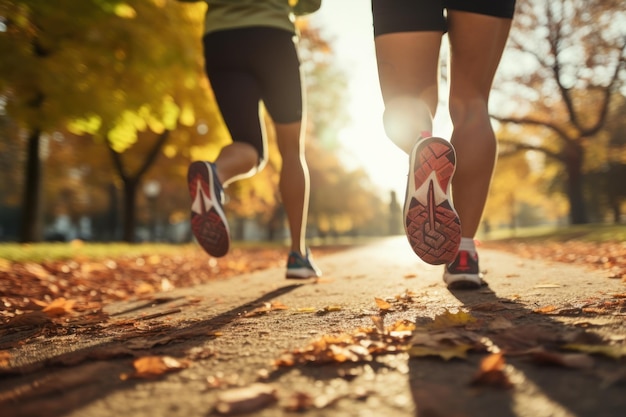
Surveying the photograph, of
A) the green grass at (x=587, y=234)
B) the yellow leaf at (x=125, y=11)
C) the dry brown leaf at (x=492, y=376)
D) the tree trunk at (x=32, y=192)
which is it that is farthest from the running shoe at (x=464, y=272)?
the tree trunk at (x=32, y=192)

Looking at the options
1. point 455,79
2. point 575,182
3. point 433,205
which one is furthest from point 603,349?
point 575,182

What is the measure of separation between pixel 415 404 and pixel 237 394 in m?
0.37

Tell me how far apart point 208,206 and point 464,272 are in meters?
1.36

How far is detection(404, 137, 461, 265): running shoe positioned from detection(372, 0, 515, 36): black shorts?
2.09 ft

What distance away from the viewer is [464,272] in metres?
2.51

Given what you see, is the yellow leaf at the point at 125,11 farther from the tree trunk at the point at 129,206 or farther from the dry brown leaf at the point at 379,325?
the tree trunk at the point at 129,206

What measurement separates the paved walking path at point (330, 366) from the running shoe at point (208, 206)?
488 millimetres

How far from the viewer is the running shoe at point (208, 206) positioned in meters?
2.65

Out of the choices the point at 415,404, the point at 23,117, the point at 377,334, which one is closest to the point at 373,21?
the point at 377,334

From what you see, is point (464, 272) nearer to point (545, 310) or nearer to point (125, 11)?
point (545, 310)

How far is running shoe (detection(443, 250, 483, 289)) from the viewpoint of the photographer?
2.51 metres

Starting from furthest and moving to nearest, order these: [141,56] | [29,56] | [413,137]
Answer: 1. [141,56]
2. [29,56]
3. [413,137]

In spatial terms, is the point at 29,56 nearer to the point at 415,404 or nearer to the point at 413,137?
the point at 413,137

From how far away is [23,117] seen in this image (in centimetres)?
694
